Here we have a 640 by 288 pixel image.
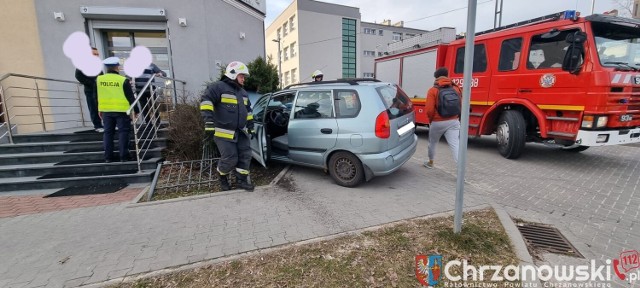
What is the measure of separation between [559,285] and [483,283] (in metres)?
0.59

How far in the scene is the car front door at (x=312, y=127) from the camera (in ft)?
14.5

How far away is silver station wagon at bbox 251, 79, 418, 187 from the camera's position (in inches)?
160

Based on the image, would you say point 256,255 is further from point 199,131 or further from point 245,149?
point 199,131

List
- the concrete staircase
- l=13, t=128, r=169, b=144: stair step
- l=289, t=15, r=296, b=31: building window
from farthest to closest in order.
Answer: l=289, t=15, r=296, b=31: building window, l=13, t=128, r=169, b=144: stair step, the concrete staircase

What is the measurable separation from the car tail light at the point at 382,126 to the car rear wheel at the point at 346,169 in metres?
0.55

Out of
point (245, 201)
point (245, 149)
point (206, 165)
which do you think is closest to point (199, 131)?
point (206, 165)

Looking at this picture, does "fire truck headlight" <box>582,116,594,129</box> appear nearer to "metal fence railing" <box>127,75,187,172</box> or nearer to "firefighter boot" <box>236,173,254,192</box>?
"firefighter boot" <box>236,173,254,192</box>

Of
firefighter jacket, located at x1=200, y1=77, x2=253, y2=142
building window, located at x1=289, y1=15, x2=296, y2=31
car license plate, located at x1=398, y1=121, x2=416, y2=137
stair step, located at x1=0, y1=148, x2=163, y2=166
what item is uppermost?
A: building window, located at x1=289, y1=15, x2=296, y2=31

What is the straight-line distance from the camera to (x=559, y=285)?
2.24 meters

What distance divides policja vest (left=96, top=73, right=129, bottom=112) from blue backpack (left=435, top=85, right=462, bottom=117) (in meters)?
5.51

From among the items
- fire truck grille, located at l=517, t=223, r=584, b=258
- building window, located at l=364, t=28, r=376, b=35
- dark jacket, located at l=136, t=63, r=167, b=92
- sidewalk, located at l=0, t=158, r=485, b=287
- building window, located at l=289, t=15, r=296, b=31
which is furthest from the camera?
building window, located at l=364, t=28, r=376, b=35

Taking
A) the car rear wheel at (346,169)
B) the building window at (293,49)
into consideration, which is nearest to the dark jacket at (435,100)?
the car rear wheel at (346,169)

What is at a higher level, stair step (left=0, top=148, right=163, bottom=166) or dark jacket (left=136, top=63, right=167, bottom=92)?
dark jacket (left=136, top=63, right=167, bottom=92)

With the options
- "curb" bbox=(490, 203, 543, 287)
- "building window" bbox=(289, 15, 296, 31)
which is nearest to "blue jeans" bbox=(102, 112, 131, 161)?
"curb" bbox=(490, 203, 543, 287)
